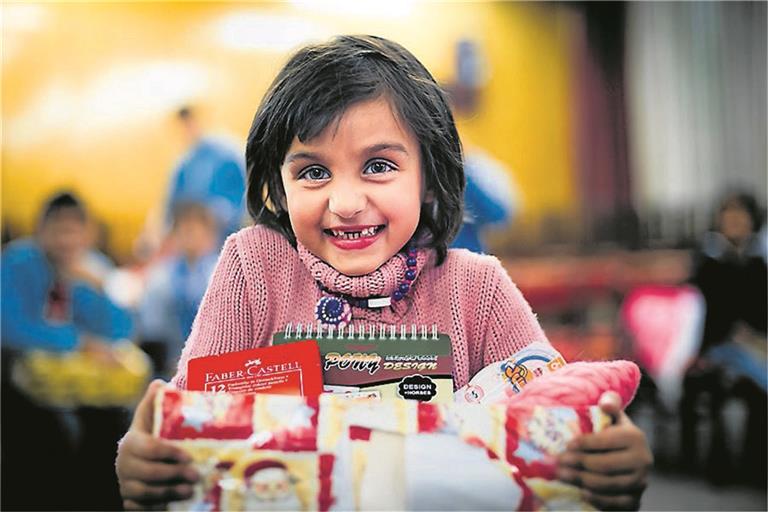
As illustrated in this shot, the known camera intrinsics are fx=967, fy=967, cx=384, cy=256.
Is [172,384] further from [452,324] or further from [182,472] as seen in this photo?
[452,324]

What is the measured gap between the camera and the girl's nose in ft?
3.46

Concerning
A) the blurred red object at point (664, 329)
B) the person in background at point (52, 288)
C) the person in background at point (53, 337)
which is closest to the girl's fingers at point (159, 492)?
the person in background at point (53, 337)

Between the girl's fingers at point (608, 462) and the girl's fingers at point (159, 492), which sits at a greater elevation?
the girl's fingers at point (608, 462)

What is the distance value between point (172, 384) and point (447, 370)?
0.98ft

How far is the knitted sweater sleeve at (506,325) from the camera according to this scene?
112cm

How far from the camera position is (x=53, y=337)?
3896 millimetres

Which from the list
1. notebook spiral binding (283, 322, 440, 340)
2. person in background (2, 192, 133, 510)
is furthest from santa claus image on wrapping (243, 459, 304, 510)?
person in background (2, 192, 133, 510)

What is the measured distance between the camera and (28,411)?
147 inches

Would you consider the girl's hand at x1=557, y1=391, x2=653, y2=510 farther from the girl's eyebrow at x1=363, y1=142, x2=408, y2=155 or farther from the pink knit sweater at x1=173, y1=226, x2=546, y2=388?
the girl's eyebrow at x1=363, y1=142, x2=408, y2=155

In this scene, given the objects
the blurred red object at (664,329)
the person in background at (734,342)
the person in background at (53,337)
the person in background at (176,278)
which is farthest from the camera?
the blurred red object at (664,329)

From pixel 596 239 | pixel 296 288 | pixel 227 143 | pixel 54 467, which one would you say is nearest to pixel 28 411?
pixel 54 467

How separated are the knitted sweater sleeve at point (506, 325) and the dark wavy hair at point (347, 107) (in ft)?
0.27

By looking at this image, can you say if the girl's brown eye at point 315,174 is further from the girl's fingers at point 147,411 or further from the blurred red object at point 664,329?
the blurred red object at point 664,329

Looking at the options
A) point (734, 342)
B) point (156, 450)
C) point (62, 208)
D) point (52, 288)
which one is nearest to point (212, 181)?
point (62, 208)
